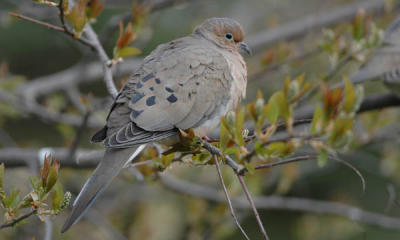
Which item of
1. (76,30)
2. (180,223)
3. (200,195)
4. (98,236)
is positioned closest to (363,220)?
(200,195)

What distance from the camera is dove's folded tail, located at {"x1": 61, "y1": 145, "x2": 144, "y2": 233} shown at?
6.74 ft

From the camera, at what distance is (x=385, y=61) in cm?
364

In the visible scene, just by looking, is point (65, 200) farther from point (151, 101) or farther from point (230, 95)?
point (230, 95)

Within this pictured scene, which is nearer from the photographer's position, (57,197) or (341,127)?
(341,127)

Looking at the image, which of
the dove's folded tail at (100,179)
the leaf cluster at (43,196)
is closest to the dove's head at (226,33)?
the dove's folded tail at (100,179)

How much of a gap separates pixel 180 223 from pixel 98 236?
2.92 feet

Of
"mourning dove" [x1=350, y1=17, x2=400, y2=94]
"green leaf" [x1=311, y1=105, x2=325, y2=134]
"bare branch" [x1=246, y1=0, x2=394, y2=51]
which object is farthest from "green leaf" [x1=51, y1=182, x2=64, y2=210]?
"bare branch" [x1=246, y1=0, x2=394, y2=51]

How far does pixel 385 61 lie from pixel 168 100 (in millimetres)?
1753

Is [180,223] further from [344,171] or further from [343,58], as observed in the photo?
[343,58]

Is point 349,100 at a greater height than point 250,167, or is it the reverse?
point 349,100

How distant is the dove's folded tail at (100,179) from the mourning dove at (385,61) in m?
1.76

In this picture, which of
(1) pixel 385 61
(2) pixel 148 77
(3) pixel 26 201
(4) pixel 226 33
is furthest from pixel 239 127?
(1) pixel 385 61

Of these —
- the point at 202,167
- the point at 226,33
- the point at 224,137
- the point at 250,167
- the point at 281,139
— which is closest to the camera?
the point at 281,139

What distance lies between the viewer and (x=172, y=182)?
144 inches
